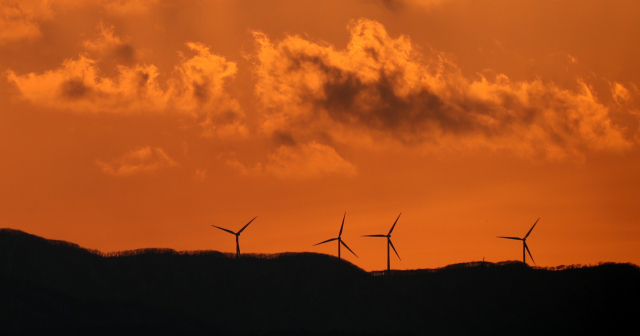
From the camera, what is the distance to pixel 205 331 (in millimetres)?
154625

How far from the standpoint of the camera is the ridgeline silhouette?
156 meters

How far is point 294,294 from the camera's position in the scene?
170 metres

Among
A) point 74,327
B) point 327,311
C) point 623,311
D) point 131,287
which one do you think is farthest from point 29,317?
point 623,311

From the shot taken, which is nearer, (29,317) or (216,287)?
(29,317)

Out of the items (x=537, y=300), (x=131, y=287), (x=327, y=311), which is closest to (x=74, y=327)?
(x=131, y=287)

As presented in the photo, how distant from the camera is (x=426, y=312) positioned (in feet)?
550

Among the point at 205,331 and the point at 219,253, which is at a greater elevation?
the point at 219,253

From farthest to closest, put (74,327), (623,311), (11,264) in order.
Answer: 1. (623,311)
2. (11,264)
3. (74,327)

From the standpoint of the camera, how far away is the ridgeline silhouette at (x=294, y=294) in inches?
6132

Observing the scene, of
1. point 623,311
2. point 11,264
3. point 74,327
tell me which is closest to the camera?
point 74,327

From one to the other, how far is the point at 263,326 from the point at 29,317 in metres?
40.0

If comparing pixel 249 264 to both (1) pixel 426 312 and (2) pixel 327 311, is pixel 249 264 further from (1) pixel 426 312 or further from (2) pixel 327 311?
(1) pixel 426 312

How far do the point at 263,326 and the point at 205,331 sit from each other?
37.9ft

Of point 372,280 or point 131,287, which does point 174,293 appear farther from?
point 372,280
